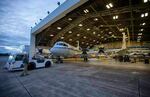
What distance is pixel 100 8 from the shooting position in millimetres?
18062

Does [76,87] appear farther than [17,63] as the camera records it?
No

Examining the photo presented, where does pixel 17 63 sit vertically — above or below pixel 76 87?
above

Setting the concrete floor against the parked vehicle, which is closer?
the concrete floor

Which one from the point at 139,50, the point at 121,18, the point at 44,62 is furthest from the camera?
the point at 139,50

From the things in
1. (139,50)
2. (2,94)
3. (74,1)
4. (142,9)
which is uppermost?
(142,9)

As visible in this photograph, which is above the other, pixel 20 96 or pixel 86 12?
pixel 86 12

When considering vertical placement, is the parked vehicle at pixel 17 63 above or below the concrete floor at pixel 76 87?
above

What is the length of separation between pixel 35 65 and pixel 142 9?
17.8 m

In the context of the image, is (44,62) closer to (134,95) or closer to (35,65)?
(35,65)

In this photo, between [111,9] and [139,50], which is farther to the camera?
[139,50]

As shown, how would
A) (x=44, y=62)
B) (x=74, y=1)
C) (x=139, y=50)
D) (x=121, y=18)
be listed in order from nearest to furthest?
(x=74, y=1) < (x=44, y=62) < (x=121, y=18) < (x=139, y=50)

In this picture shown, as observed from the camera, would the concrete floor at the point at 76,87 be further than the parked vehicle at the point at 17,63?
No

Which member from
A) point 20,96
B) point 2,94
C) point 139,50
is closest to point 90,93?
point 20,96

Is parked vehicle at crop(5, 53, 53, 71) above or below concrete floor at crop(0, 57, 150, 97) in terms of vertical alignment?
above
